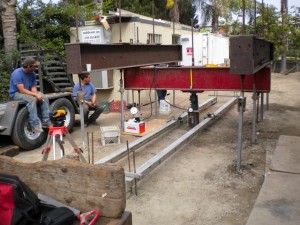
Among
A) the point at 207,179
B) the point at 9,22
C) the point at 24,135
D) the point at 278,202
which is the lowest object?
the point at 207,179

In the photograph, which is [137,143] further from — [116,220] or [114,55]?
[116,220]

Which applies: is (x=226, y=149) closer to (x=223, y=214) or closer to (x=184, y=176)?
(x=184, y=176)

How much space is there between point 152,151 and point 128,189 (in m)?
2.05

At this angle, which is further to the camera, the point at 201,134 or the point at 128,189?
the point at 201,134

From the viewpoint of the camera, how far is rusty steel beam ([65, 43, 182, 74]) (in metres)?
5.46

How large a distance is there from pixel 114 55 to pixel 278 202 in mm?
3889

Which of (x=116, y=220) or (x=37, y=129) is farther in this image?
(x=37, y=129)

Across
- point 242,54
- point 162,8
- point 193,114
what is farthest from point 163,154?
point 162,8

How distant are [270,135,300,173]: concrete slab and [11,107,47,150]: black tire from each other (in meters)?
4.41

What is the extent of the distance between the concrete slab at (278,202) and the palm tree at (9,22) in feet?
29.4

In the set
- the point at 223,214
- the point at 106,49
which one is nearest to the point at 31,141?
the point at 106,49

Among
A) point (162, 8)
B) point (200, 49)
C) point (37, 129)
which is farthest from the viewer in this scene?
point (162, 8)

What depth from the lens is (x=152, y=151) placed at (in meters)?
6.56

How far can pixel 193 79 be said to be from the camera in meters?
7.64
